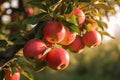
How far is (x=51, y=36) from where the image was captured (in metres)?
1.60

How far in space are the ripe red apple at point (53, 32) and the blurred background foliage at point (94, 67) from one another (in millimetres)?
10344

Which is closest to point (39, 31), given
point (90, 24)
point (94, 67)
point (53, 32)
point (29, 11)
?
point (53, 32)

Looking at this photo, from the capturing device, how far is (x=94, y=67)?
1513cm

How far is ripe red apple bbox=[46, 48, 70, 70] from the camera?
160 centimetres

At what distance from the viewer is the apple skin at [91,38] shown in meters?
1.76

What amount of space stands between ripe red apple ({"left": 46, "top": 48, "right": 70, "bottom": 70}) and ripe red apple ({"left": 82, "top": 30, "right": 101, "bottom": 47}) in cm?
17

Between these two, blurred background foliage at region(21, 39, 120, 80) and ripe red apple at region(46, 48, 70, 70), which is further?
blurred background foliage at region(21, 39, 120, 80)

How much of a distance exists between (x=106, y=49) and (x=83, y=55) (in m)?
1.08

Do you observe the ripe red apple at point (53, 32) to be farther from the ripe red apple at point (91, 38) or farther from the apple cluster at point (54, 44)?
the ripe red apple at point (91, 38)

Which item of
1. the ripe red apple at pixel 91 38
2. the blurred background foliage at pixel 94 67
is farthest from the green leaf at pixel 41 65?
the blurred background foliage at pixel 94 67

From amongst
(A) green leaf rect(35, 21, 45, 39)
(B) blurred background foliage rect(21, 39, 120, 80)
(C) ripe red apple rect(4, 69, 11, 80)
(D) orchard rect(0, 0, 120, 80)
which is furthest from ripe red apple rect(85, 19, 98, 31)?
(B) blurred background foliage rect(21, 39, 120, 80)

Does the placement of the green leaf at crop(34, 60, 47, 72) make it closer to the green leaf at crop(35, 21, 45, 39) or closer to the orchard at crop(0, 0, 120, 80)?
the orchard at crop(0, 0, 120, 80)

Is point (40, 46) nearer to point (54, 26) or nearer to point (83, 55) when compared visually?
point (54, 26)

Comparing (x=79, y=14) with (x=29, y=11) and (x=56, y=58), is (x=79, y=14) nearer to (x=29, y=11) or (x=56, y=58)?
(x=56, y=58)
